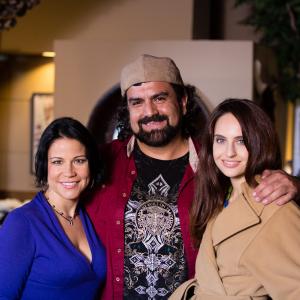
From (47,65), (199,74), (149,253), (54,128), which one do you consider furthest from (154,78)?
(47,65)

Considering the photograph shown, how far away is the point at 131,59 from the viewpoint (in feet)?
12.6

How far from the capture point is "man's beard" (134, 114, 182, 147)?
7.11ft

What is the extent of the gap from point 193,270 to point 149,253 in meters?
0.16

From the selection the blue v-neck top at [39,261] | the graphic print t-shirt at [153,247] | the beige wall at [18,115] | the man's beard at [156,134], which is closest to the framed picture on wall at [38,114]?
the beige wall at [18,115]

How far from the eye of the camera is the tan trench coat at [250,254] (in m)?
1.50

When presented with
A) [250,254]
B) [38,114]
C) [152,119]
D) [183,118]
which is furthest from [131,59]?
[250,254]

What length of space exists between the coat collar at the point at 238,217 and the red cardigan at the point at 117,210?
0.31 m

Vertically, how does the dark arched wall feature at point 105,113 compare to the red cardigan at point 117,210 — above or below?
above

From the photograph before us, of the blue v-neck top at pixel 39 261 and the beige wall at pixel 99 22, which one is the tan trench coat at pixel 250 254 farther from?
the beige wall at pixel 99 22

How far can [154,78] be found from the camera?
7.20 ft

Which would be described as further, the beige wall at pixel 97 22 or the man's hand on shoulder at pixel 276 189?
the beige wall at pixel 97 22

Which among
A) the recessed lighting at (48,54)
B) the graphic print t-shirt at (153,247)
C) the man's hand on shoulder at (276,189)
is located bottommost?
the graphic print t-shirt at (153,247)

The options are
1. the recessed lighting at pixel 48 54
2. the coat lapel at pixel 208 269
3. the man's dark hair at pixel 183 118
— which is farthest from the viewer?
the recessed lighting at pixel 48 54

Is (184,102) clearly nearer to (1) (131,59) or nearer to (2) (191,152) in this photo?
(2) (191,152)
